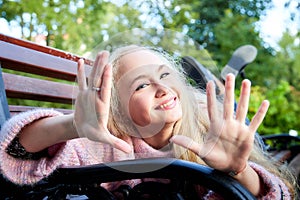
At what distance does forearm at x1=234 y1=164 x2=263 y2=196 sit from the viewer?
2.06 ft

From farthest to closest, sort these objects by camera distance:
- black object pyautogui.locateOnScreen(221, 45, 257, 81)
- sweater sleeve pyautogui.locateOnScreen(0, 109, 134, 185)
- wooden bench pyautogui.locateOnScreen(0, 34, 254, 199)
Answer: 1. black object pyautogui.locateOnScreen(221, 45, 257, 81)
2. sweater sleeve pyautogui.locateOnScreen(0, 109, 134, 185)
3. wooden bench pyautogui.locateOnScreen(0, 34, 254, 199)

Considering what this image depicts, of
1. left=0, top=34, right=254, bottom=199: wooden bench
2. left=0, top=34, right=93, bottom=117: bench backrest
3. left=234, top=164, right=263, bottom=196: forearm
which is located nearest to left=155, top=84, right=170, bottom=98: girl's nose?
left=0, top=34, right=254, bottom=199: wooden bench

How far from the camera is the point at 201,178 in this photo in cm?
58

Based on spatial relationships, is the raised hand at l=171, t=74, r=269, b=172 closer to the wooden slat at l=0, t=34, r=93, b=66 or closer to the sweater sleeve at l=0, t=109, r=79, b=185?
the sweater sleeve at l=0, t=109, r=79, b=185

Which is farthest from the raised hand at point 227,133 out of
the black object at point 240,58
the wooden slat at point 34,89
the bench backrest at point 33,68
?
the black object at point 240,58

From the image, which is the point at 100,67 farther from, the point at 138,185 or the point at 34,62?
the point at 34,62

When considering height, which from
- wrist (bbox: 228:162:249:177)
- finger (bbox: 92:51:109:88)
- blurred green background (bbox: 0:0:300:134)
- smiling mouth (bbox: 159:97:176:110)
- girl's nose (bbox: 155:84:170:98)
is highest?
finger (bbox: 92:51:109:88)

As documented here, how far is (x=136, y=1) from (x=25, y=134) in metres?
0.33

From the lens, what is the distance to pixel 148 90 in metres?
0.51

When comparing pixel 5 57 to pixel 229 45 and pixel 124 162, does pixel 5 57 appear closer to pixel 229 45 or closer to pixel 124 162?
pixel 124 162

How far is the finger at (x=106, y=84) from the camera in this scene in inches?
18.6

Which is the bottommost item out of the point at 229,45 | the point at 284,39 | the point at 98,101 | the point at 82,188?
the point at 284,39

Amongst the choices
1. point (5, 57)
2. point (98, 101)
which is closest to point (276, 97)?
point (5, 57)

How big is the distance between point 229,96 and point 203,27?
4323mm
